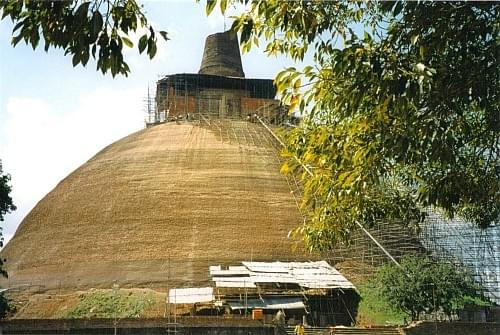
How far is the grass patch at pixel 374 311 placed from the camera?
74.6ft

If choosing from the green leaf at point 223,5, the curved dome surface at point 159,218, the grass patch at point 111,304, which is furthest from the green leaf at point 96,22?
the curved dome surface at point 159,218

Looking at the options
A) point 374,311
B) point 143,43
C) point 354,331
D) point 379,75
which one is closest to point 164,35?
point 143,43

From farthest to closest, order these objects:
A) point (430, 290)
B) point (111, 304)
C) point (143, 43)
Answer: point (111, 304), point (430, 290), point (143, 43)

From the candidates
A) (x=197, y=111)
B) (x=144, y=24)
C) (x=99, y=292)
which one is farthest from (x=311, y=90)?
(x=197, y=111)

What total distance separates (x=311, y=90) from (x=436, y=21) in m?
1.11

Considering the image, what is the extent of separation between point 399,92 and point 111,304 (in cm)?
2031

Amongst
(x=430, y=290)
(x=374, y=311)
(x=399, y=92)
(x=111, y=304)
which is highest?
(x=399, y=92)

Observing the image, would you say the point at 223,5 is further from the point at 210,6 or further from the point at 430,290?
the point at 430,290

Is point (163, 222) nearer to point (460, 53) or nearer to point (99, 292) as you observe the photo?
point (99, 292)

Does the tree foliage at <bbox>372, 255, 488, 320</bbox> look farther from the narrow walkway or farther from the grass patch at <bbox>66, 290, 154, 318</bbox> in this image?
the grass patch at <bbox>66, 290, 154, 318</bbox>

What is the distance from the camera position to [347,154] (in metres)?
5.55

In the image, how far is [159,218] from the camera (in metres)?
28.1

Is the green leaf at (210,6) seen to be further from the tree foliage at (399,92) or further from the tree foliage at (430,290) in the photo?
the tree foliage at (430,290)

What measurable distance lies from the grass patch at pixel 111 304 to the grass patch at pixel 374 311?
7.81 metres
